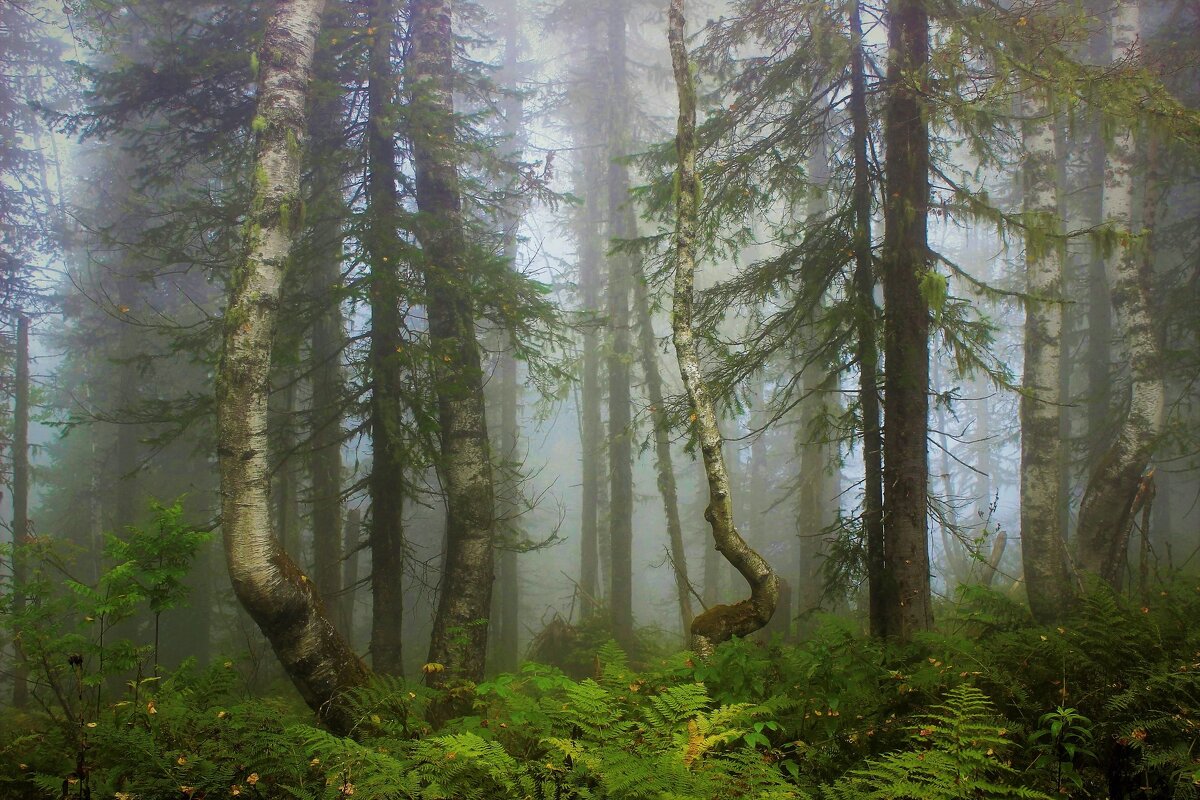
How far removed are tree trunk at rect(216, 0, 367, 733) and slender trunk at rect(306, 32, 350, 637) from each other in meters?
1.74

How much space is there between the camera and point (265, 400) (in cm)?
587

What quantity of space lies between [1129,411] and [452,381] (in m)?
10.2

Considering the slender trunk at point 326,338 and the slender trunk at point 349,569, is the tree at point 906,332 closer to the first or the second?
the slender trunk at point 326,338

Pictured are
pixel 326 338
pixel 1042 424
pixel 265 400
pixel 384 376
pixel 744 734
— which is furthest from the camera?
pixel 326 338

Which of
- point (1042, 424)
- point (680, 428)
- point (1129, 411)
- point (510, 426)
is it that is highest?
point (510, 426)

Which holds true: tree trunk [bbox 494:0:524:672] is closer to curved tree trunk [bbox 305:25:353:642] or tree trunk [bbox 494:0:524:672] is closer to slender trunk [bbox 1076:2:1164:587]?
curved tree trunk [bbox 305:25:353:642]

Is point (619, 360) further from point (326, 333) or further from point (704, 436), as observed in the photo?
point (704, 436)

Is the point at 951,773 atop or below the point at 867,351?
below

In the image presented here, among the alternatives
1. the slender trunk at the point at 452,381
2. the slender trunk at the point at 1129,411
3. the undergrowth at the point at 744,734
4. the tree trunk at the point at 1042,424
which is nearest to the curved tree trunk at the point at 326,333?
the slender trunk at the point at 452,381

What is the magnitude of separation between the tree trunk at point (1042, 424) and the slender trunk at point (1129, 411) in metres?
0.42

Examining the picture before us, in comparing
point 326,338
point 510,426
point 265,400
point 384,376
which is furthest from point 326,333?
point 510,426

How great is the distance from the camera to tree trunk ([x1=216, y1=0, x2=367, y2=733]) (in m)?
5.30

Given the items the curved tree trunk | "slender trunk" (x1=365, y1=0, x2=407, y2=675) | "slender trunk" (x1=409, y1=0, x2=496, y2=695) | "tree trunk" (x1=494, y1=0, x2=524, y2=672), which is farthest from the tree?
the curved tree trunk

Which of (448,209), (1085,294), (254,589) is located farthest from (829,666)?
(1085,294)
